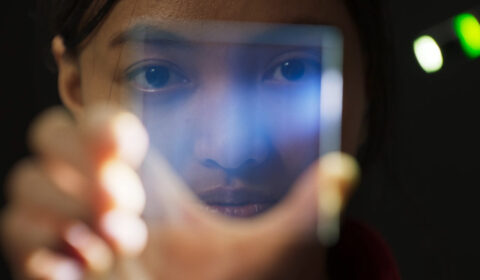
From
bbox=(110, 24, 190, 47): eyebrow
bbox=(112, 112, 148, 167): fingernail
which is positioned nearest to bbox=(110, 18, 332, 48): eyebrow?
bbox=(110, 24, 190, 47): eyebrow

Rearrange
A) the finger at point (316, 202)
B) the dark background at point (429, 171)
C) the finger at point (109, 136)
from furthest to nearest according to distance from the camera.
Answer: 1. the dark background at point (429, 171)
2. the finger at point (316, 202)
3. the finger at point (109, 136)

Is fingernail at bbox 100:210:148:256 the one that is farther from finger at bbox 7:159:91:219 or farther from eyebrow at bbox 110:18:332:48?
eyebrow at bbox 110:18:332:48

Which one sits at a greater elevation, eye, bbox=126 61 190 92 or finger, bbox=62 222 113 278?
eye, bbox=126 61 190 92

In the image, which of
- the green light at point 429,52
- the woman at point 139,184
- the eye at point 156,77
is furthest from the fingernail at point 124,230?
the green light at point 429,52

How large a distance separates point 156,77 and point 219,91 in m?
0.04

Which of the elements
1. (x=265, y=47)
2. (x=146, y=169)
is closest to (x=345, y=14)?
(x=265, y=47)

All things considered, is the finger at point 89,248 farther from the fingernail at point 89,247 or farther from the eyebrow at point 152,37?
the eyebrow at point 152,37

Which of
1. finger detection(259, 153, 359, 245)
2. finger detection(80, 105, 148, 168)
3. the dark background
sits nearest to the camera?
finger detection(80, 105, 148, 168)

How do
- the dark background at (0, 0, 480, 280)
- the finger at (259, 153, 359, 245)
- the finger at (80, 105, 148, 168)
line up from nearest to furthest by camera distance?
the finger at (80, 105, 148, 168), the finger at (259, 153, 359, 245), the dark background at (0, 0, 480, 280)

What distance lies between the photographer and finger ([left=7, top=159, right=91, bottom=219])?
11.3 inches

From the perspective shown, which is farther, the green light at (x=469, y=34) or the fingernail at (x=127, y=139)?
the green light at (x=469, y=34)

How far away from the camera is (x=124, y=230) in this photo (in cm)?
29

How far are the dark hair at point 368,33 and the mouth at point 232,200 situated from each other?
118mm

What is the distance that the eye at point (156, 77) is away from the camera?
389 mm
